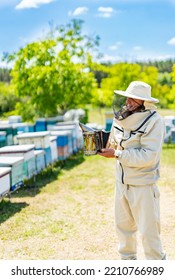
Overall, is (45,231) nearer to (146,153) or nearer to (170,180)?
Answer: (146,153)

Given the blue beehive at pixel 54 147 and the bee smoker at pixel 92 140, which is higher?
the bee smoker at pixel 92 140

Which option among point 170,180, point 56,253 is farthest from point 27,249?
point 170,180

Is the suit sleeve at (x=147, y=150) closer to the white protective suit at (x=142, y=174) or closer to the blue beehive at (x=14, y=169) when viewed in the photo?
the white protective suit at (x=142, y=174)

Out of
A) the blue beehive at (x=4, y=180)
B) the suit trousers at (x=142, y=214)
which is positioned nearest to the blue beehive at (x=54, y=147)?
Result: the blue beehive at (x=4, y=180)

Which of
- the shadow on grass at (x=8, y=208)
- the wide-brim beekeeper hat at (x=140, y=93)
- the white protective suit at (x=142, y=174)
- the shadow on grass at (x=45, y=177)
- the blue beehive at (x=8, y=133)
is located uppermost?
the wide-brim beekeeper hat at (x=140, y=93)

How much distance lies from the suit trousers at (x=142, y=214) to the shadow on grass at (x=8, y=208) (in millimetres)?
2675

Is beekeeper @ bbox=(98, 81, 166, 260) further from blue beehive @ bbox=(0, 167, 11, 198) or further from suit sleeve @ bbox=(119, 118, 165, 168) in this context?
blue beehive @ bbox=(0, 167, 11, 198)

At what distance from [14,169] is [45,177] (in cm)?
240

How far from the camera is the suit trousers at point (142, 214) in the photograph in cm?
346

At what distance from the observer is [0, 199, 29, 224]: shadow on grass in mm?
6148

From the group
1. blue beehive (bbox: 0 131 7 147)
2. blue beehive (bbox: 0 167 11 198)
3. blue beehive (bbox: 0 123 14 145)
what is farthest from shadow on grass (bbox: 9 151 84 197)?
blue beehive (bbox: 0 167 11 198)
